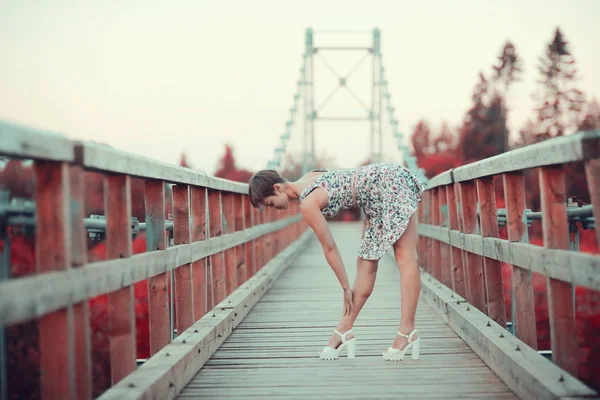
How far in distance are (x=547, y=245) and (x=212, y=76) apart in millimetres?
35969

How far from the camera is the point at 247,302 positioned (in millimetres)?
5359

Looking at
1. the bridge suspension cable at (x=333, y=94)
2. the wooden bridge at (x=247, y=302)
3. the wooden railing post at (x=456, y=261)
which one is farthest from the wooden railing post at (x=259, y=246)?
the bridge suspension cable at (x=333, y=94)

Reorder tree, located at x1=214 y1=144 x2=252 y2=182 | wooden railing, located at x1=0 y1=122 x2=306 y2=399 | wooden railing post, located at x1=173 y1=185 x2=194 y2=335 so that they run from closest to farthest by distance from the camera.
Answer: wooden railing, located at x1=0 y1=122 x2=306 y2=399
wooden railing post, located at x1=173 y1=185 x2=194 y2=335
tree, located at x1=214 y1=144 x2=252 y2=182

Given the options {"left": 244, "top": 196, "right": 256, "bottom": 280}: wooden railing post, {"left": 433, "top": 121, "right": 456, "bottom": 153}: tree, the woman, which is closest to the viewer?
the woman

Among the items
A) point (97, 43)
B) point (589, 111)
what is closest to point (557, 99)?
point (589, 111)

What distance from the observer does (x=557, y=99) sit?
4609 cm

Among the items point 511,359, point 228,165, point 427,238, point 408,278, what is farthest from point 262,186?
point 228,165

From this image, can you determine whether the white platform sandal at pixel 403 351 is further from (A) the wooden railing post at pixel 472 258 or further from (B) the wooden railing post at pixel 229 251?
(B) the wooden railing post at pixel 229 251

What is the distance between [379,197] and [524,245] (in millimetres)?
718

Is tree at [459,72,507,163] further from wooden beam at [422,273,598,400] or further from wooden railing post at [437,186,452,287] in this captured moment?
wooden beam at [422,273,598,400]

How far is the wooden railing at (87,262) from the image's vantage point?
209 cm

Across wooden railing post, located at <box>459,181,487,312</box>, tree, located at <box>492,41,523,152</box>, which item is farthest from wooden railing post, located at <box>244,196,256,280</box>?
tree, located at <box>492,41,523,152</box>

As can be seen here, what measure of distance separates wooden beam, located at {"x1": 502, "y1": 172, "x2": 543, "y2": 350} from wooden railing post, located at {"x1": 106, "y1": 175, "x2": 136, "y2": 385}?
1.48 m

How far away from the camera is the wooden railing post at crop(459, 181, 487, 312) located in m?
4.35
